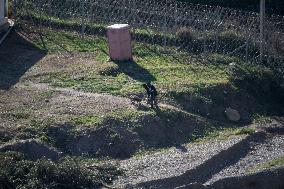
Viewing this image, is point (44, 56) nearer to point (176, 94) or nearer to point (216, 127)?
point (176, 94)

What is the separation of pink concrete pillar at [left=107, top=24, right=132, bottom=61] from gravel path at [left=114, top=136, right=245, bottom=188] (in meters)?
5.53

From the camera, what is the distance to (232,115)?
2339cm

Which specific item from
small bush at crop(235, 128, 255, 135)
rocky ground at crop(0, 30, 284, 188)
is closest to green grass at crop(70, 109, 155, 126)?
rocky ground at crop(0, 30, 284, 188)

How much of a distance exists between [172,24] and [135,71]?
4263mm

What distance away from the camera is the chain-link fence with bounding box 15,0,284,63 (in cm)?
2798

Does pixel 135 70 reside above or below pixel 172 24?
below

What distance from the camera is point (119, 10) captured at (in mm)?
29094

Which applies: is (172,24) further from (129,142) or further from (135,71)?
(129,142)

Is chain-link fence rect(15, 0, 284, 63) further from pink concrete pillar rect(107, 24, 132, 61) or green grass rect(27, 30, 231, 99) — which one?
pink concrete pillar rect(107, 24, 132, 61)

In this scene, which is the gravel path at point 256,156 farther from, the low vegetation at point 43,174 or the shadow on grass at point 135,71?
the shadow on grass at point 135,71

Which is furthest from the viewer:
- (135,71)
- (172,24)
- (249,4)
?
(249,4)

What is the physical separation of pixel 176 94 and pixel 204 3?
37.7 feet

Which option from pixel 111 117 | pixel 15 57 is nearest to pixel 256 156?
pixel 111 117

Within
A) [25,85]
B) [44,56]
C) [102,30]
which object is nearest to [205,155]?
[25,85]
